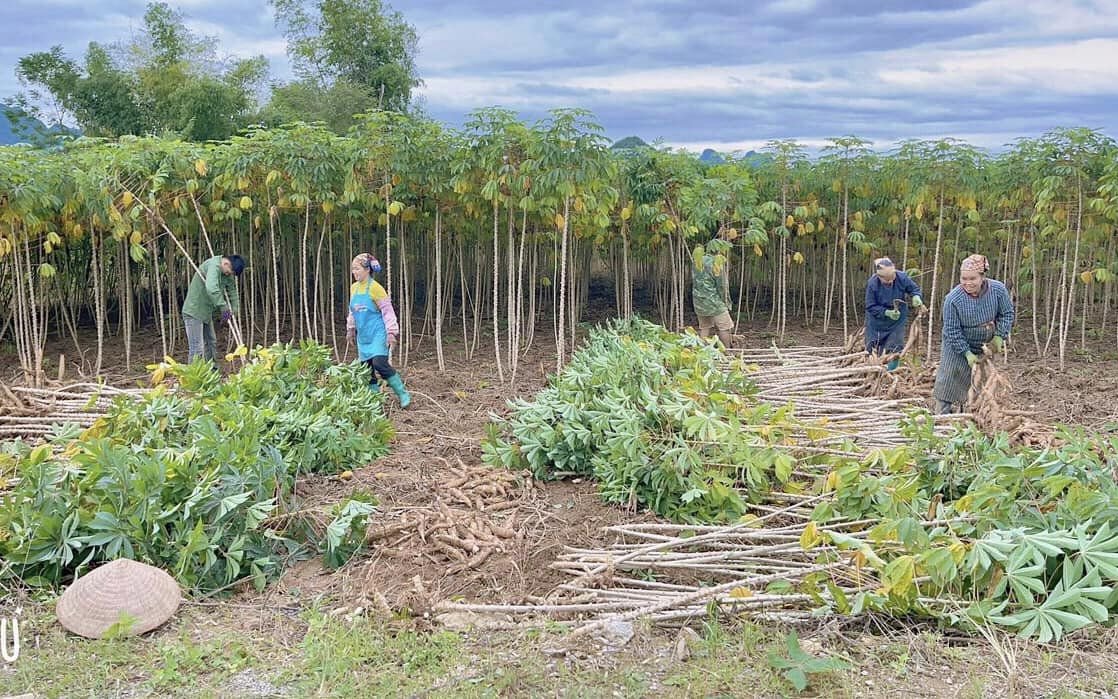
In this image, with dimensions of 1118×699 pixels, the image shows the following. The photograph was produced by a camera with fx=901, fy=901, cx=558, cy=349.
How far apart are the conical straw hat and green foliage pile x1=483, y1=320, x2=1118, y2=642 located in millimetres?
2241

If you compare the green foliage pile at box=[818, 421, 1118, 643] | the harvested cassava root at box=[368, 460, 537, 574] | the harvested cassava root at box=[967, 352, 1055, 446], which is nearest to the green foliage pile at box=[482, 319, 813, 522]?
the harvested cassava root at box=[368, 460, 537, 574]

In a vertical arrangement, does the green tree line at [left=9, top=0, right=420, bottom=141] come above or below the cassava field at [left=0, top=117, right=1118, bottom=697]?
above

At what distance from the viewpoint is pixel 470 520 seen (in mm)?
4715

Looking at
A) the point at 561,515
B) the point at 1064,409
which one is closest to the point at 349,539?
the point at 561,515

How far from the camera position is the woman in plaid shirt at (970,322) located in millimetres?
5988

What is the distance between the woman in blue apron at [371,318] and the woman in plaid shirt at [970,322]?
13.6ft

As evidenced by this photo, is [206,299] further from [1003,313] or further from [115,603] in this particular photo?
[1003,313]

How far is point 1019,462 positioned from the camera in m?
3.84

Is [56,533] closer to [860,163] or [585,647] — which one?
[585,647]

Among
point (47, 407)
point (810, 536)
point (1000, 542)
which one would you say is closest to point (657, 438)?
point (810, 536)

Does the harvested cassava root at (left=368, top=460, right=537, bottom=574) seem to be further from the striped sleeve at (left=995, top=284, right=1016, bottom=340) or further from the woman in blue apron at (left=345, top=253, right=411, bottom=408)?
the striped sleeve at (left=995, top=284, right=1016, bottom=340)

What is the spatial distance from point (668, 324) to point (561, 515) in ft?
27.9

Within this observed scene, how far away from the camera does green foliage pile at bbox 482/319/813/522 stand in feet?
14.7

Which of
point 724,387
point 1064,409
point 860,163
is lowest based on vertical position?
point 1064,409
